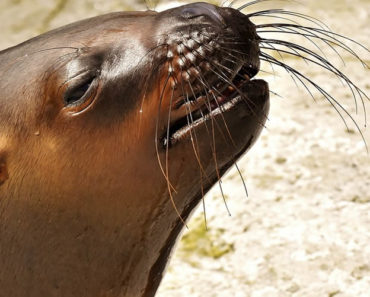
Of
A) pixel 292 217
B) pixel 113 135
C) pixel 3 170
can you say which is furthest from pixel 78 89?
pixel 292 217

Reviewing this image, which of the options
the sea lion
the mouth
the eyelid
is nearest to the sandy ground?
the sea lion

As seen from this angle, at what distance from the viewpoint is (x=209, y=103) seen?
2.81 meters

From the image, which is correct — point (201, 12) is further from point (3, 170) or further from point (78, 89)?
point (3, 170)

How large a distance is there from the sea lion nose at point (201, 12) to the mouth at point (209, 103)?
0.18 m

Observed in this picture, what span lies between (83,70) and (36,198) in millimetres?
405

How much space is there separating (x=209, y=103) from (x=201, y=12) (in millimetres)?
289

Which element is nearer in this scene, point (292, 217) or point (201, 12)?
point (201, 12)

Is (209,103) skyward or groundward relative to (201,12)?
groundward

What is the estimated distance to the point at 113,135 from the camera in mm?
2838

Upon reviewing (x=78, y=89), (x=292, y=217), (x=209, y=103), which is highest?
(x=78, y=89)

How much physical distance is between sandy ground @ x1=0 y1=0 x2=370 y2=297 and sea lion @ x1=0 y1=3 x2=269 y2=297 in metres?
1.71

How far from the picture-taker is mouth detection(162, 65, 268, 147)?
2.81m

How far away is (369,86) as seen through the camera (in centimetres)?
585

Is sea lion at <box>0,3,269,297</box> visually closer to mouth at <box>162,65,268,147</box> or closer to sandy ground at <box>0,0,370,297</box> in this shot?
mouth at <box>162,65,268,147</box>
